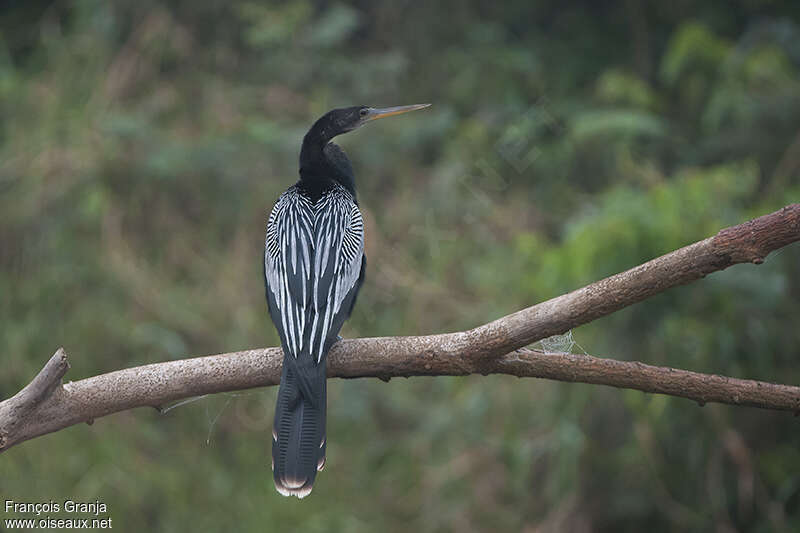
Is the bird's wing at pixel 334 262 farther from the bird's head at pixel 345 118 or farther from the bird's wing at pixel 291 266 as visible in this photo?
the bird's head at pixel 345 118

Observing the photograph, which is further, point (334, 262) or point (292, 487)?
point (334, 262)

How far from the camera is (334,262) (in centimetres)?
280

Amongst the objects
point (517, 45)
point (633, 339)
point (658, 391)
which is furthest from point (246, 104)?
point (658, 391)

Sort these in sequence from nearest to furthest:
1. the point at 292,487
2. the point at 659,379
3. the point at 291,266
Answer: the point at 659,379 < the point at 292,487 < the point at 291,266

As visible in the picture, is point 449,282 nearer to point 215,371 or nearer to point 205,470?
point 205,470

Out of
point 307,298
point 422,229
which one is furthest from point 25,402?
point 422,229

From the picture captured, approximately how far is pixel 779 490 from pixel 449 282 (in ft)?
8.36

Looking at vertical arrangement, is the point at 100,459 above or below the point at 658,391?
below

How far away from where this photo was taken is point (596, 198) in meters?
5.82

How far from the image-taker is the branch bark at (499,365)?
199cm

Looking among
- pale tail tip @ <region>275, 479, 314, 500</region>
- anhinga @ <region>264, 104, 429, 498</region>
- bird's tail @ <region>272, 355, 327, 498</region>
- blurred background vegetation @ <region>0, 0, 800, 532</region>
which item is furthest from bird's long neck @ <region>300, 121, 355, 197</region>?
blurred background vegetation @ <region>0, 0, 800, 532</region>

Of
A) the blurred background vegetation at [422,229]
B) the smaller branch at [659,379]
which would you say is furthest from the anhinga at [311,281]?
the blurred background vegetation at [422,229]

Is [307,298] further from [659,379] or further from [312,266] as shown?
[659,379]

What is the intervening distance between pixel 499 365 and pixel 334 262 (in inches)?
30.1
